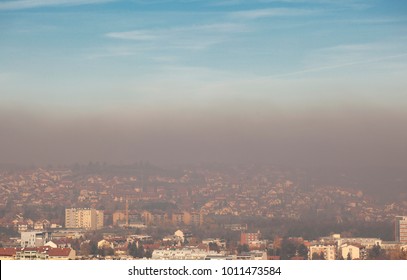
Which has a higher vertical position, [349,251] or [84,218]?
[84,218]

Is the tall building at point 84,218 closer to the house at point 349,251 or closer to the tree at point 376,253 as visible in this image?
the house at point 349,251

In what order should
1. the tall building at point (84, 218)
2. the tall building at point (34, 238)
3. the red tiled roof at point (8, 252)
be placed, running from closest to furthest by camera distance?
1. the red tiled roof at point (8, 252)
2. the tall building at point (34, 238)
3. the tall building at point (84, 218)

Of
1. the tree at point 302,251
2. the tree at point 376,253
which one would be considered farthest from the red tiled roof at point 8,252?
the tree at point 376,253

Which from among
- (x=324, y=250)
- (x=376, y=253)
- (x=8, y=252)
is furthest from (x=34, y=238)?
(x=376, y=253)

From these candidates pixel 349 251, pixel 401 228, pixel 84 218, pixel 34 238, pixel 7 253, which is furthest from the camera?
pixel 84 218

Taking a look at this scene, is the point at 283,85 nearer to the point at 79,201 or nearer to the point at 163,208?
the point at 163,208

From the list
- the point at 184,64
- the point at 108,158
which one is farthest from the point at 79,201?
the point at 184,64

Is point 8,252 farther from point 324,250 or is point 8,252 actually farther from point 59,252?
point 324,250
